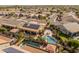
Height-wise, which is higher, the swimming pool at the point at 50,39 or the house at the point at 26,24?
the house at the point at 26,24

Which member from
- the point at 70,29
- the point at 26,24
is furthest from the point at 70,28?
the point at 26,24

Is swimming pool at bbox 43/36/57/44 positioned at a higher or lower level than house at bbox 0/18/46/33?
lower

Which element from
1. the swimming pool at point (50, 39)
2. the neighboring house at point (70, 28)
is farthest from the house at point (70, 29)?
the swimming pool at point (50, 39)

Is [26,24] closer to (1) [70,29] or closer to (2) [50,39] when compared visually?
(2) [50,39]

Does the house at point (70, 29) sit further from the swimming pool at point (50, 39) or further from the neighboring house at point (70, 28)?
the swimming pool at point (50, 39)

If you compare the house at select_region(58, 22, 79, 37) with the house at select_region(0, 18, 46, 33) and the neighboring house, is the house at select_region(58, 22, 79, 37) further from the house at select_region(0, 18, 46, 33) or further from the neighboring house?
the house at select_region(0, 18, 46, 33)

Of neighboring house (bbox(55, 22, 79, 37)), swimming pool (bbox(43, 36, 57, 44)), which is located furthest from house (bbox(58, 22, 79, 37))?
swimming pool (bbox(43, 36, 57, 44))

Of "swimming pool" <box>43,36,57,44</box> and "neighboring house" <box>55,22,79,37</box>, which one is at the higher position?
"neighboring house" <box>55,22,79,37</box>

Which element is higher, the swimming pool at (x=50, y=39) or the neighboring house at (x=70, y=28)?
the neighboring house at (x=70, y=28)

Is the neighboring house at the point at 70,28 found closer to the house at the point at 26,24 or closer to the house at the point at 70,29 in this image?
the house at the point at 70,29

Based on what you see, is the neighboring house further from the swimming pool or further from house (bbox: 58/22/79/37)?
the swimming pool
